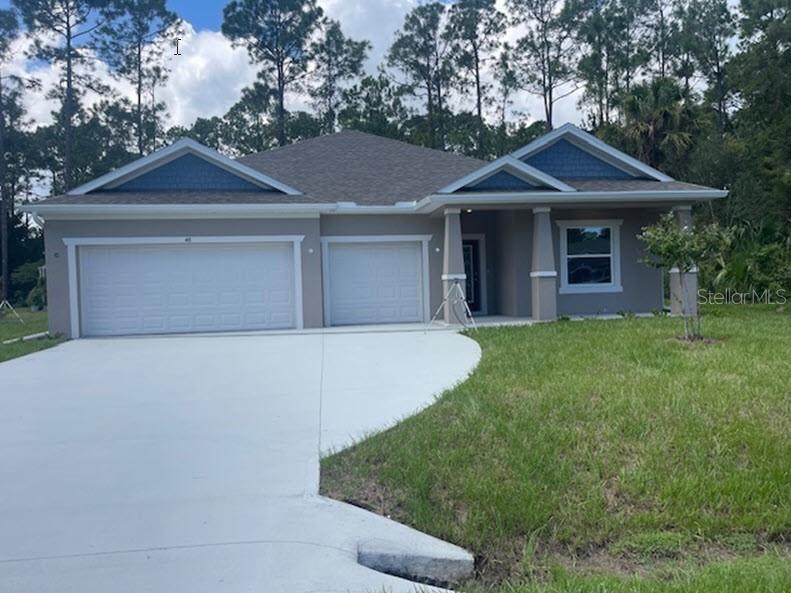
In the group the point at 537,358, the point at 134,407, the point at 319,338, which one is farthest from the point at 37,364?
the point at 537,358

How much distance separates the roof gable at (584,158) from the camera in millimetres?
15875

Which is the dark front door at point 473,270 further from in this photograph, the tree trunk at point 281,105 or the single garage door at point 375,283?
the tree trunk at point 281,105

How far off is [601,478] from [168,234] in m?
11.8

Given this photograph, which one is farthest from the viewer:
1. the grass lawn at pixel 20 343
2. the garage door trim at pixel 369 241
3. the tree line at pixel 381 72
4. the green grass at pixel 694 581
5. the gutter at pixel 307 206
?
the tree line at pixel 381 72

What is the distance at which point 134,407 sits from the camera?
22.7ft

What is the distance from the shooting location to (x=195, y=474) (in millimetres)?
4777

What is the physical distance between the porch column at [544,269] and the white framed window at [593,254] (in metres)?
1.53

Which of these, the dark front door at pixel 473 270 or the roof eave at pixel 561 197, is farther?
the dark front door at pixel 473 270

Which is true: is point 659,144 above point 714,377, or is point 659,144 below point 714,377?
above

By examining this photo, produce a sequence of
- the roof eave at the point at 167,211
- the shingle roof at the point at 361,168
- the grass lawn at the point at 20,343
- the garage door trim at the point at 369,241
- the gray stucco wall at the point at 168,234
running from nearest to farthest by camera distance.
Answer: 1. the grass lawn at the point at 20,343
2. the roof eave at the point at 167,211
3. the gray stucco wall at the point at 168,234
4. the garage door trim at the point at 369,241
5. the shingle roof at the point at 361,168

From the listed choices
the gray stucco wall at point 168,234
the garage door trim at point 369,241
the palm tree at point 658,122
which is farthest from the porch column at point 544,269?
the palm tree at point 658,122

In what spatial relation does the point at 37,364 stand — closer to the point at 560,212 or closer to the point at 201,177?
the point at 201,177

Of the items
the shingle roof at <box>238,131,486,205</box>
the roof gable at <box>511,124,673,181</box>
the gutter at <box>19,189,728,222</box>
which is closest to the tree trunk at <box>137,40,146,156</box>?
the shingle roof at <box>238,131,486,205</box>

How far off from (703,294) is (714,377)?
14.0m
